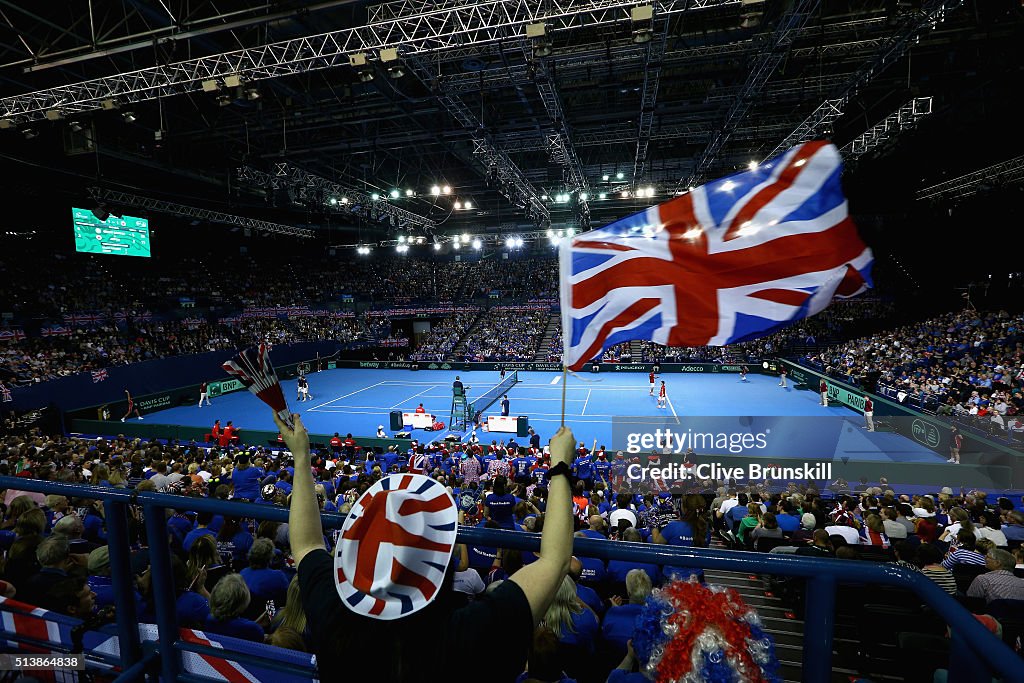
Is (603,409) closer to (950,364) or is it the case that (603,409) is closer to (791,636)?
(950,364)

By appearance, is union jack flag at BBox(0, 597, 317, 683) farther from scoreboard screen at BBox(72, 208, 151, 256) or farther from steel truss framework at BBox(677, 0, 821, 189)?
scoreboard screen at BBox(72, 208, 151, 256)

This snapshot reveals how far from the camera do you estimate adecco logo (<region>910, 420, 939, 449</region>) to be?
18203mm

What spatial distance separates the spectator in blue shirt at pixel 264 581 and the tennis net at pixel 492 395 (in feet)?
64.3

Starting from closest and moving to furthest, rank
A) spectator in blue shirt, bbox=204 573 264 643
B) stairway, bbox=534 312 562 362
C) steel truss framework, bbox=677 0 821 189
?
spectator in blue shirt, bbox=204 573 264 643
steel truss framework, bbox=677 0 821 189
stairway, bbox=534 312 562 362

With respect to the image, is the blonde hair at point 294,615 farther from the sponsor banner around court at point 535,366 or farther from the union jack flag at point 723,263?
the sponsor banner around court at point 535,366

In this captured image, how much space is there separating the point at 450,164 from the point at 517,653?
104ft

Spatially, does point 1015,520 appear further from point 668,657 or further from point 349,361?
point 349,361

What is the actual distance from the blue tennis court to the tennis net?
1.47 feet

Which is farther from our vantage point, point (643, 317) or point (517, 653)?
point (643, 317)

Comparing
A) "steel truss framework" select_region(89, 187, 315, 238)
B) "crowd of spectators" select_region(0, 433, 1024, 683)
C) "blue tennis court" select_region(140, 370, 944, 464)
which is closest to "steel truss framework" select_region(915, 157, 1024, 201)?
"blue tennis court" select_region(140, 370, 944, 464)

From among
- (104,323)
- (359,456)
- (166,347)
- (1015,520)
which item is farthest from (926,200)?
(104,323)

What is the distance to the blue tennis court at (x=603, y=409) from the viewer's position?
18497mm

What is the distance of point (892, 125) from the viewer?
19.3 meters

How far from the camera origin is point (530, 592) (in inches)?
62.0
